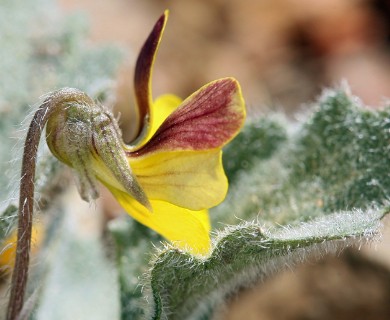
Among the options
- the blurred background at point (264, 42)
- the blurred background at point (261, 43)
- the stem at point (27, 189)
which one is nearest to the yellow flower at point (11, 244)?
the stem at point (27, 189)

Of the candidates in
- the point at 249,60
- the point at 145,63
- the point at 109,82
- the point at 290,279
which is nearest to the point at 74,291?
the point at 109,82

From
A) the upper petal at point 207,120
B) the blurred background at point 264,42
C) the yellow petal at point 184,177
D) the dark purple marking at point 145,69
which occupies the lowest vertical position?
the blurred background at point 264,42

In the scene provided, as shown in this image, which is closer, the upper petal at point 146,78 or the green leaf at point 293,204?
the green leaf at point 293,204

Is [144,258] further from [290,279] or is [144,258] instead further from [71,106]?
[290,279]

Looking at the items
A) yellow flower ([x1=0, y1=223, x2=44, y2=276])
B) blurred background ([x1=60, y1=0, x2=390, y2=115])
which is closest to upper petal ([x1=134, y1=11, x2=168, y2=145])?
yellow flower ([x1=0, y1=223, x2=44, y2=276])

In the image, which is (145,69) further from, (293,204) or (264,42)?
(264,42)

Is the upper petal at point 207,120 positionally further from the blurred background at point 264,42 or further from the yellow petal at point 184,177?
the blurred background at point 264,42

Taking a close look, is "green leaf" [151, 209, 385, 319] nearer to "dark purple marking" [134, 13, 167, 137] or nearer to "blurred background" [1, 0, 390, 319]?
"dark purple marking" [134, 13, 167, 137]

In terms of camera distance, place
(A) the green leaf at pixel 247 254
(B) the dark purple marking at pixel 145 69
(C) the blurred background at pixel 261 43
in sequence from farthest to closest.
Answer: (C) the blurred background at pixel 261 43
(B) the dark purple marking at pixel 145 69
(A) the green leaf at pixel 247 254
